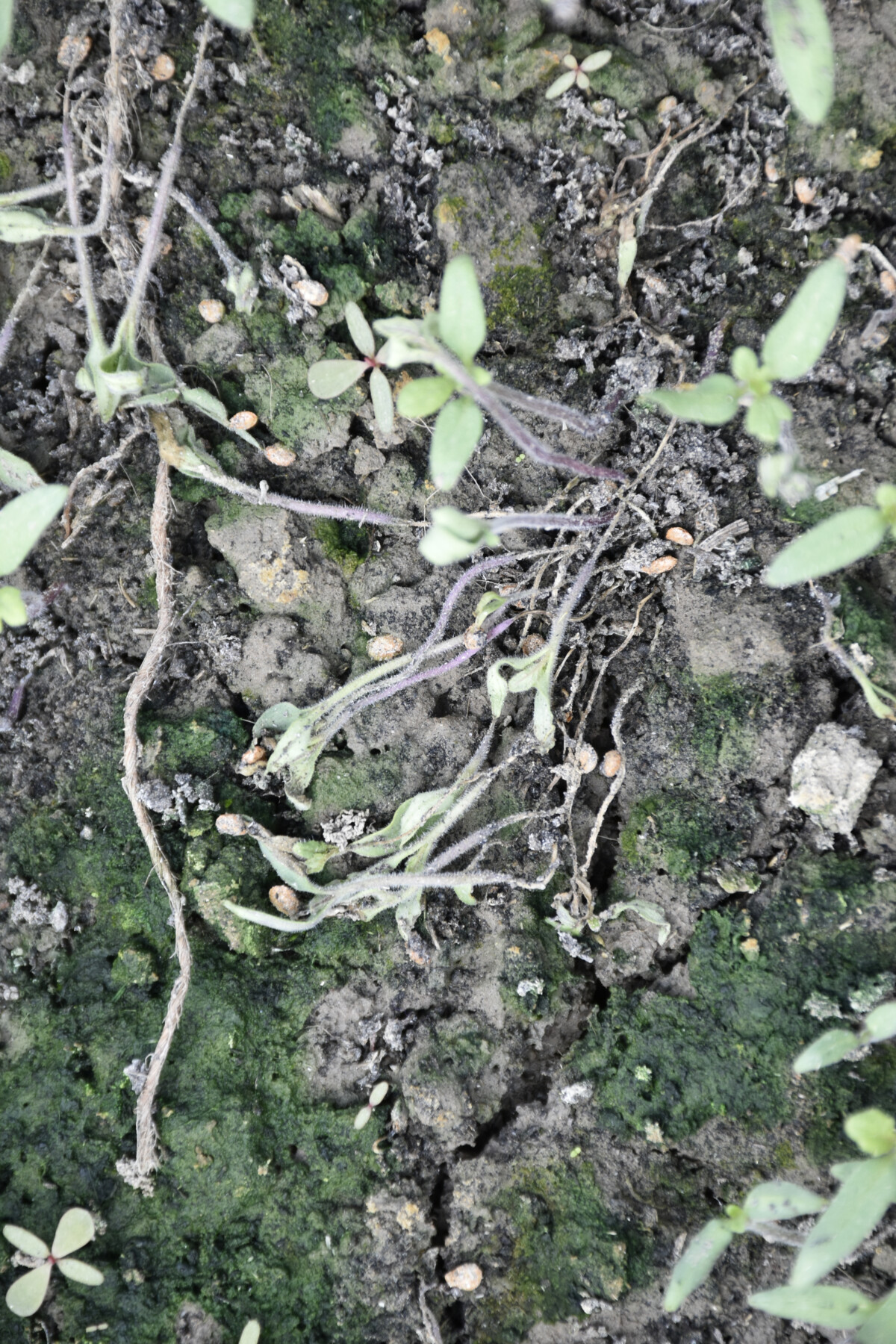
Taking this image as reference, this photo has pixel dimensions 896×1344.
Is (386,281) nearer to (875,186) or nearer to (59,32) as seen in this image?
(59,32)

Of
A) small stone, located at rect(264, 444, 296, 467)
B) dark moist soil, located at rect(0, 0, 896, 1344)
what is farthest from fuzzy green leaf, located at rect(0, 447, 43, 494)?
small stone, located at rect(264, 444, 296, 467)

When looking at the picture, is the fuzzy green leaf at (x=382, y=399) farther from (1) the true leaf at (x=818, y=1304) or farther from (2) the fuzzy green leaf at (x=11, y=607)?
(1) the true leaf at (x=818, y=1304)

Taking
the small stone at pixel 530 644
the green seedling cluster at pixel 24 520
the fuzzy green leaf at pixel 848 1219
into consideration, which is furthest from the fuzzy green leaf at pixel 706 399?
the fuzzy green leaf at pixel 848 1219

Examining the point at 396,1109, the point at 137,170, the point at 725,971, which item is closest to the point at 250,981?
the point at 396,1109

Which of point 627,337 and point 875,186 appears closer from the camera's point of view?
point 875,186

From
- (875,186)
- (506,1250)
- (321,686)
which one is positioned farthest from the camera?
(321,686)

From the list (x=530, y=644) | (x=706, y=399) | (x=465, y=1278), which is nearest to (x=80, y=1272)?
(x=465, y=1278)

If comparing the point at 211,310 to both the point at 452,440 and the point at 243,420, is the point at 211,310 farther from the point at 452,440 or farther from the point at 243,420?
the point at 452,440
